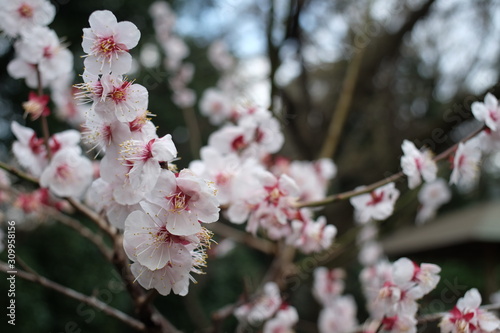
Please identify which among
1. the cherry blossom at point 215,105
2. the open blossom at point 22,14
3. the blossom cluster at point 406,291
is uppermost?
the cherry blossom at point 215,105

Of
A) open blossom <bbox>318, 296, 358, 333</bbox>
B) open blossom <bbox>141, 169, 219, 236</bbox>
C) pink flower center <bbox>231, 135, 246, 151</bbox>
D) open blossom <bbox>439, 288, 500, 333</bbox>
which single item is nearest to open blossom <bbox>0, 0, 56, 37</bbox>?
pink flower center <bbox>231, 135, 246, 151</bbox>

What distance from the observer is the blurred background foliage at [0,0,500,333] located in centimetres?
208

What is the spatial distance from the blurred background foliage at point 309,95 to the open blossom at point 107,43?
1016 millimetres

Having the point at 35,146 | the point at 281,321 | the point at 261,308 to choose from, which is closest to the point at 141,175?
the point at 35,146

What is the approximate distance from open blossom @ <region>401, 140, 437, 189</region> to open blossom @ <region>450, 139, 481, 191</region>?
0.06m

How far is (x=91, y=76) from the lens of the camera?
622 millimetres

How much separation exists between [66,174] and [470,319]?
0.91m

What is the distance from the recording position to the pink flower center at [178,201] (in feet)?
1.93

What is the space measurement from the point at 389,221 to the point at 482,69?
210cm

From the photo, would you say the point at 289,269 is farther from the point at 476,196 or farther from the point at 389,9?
the point at 476,196

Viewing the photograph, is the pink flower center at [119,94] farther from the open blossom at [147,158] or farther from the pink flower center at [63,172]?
the pink flower center at [63,172]

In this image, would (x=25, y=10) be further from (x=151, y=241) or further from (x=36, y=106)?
(x=151, y=241)

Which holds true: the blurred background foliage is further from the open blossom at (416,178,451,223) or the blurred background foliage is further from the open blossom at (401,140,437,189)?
the open blossom at (401,140,437,189)

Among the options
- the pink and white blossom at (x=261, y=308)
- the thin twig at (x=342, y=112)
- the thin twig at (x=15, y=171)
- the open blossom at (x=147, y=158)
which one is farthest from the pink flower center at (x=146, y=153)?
the thin twig at (x=342, y=112)
